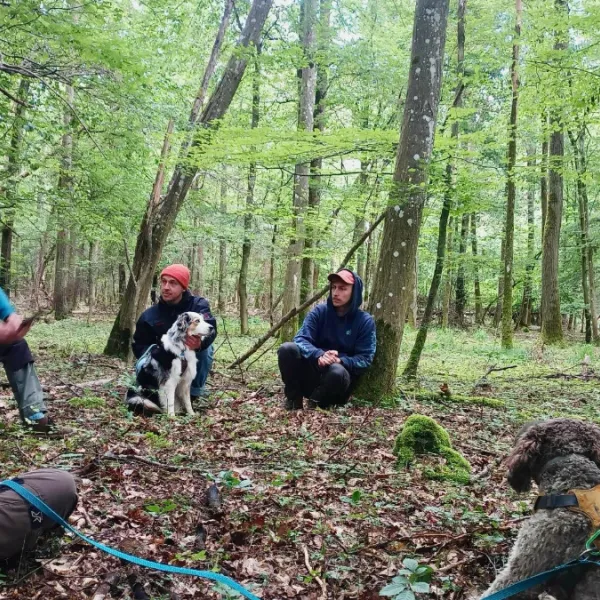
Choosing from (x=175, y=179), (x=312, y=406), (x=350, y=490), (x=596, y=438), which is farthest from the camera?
(x=175, y=179)

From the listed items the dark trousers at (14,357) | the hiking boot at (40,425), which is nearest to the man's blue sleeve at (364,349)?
the hiking boot at (40,425)

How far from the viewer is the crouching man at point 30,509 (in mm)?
2457

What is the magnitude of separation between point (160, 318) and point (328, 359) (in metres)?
2.45

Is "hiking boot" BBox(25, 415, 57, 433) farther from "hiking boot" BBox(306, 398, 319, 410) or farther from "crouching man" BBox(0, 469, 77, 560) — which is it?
"hiking boot" BBox(306, 398, 319, 410)

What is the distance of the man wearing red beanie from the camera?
665 cm

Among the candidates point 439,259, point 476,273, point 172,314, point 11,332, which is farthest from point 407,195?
point 476,273

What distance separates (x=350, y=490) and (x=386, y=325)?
3166 mm

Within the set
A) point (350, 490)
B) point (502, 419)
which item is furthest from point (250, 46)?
point (350, 490)

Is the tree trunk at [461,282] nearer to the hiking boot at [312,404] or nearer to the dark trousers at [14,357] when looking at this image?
the hiking boot at [312,404]

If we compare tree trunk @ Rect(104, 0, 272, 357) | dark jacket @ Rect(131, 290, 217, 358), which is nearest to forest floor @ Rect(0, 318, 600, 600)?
dark jacket @ Rect(131, 290, 217, 358)

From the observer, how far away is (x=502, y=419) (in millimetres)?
6512

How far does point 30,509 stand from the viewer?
253 centimetres

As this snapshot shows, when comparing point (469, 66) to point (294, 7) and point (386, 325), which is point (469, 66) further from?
point (294, 7)

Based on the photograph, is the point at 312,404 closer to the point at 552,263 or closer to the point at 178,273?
the point at 178,273
